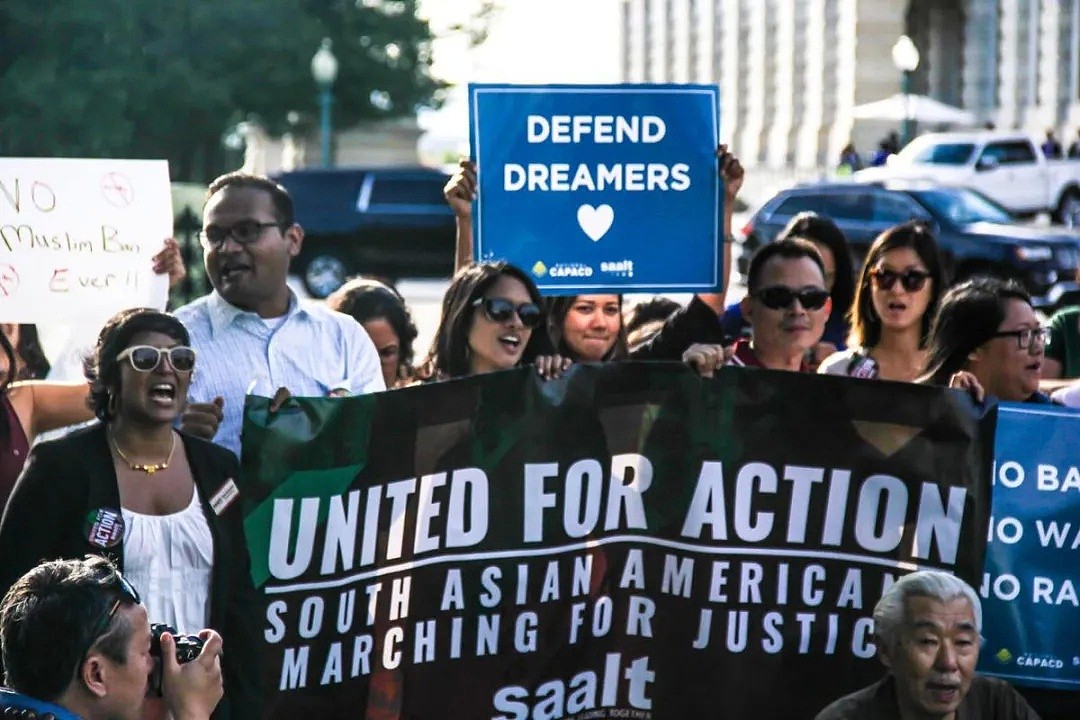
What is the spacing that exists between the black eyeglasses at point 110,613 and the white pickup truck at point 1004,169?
3041cm

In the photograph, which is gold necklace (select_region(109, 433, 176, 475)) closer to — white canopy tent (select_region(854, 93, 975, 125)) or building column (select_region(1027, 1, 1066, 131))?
white canopy tent (select_region(854, 93, 975, 125))

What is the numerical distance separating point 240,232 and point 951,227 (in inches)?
742

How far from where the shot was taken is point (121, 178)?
22.3ft

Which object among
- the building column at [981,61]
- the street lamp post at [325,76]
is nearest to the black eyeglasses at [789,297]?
the street lamp post at [325,76]

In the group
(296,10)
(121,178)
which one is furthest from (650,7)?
(121,178)

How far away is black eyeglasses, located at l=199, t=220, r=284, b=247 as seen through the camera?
570cm

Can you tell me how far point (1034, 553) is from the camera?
5.73 meters

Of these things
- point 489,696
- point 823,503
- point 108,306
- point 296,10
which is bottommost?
point 489,696

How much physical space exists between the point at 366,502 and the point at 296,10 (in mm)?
29134

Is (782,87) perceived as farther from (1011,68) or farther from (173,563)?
(173,563)

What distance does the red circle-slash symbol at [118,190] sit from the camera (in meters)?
6.75

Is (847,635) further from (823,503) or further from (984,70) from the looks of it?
(984,70)

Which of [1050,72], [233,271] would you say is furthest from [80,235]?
[1050,72]

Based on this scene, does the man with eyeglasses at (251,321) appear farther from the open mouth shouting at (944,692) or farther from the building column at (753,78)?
the building column at (753,78)
